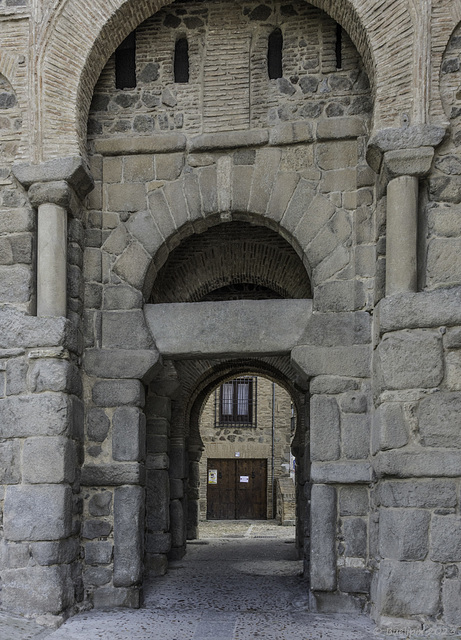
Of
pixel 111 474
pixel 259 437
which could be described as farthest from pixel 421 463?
pixel 259 437

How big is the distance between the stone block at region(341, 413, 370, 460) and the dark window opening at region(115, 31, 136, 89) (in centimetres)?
338

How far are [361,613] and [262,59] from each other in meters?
4.47

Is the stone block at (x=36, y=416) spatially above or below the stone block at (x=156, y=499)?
above

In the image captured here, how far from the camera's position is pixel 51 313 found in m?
5.50

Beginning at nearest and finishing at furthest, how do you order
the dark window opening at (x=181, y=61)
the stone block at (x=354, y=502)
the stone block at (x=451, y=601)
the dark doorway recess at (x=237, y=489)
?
the stone block at (x=451, y=601) < the stone block at (x=354, y=502) < the dark window opening at (x=181, y=61) < the dark doorway recess at (x=237, y=489)

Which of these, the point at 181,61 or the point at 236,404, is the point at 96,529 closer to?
the point at 181,61

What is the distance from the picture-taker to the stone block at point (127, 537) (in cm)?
564

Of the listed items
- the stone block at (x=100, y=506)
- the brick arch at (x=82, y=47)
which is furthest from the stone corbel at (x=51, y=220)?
the stone block at (x=100, y=506)

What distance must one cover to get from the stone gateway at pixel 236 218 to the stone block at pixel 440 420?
0.03 feet

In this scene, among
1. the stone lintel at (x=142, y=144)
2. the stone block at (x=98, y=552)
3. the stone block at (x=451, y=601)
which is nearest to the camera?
the stone block at (x=451, y=601)

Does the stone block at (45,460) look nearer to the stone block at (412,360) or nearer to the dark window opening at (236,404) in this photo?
the stone block at (412,360)

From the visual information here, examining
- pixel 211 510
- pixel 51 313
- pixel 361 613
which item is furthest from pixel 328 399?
pixel 211 510

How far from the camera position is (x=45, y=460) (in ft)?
17.4

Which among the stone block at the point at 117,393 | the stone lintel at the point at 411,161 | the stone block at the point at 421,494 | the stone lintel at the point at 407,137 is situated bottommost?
the stone block at the point at 421,494
